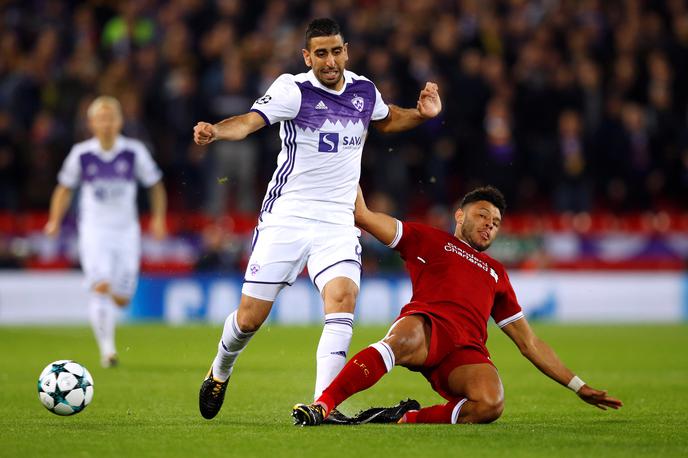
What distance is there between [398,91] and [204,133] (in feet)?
39.0

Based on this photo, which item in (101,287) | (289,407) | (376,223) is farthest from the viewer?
(101,287)

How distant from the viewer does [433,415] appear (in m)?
7.64

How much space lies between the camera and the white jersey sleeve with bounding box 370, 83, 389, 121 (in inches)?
317

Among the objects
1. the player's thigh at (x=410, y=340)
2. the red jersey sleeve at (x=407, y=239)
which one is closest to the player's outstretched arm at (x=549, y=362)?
the player's thigh at (x=410, y=340)

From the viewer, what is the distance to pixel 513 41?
20.8 metres

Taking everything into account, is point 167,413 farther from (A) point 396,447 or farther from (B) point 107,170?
(B) point 107,170

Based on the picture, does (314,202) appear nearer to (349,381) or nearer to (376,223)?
(376,223)

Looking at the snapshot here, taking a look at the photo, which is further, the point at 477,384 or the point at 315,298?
the point at 315,298

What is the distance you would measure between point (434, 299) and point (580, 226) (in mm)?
12117

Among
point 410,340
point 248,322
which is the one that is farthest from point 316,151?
point 410,340

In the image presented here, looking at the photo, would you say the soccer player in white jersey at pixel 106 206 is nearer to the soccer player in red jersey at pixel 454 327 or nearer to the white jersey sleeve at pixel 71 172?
the white jersey sleeve at pixel 71 172

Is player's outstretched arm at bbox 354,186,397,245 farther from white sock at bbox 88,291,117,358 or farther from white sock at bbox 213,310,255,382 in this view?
white sock at bbox 88,291,117,358

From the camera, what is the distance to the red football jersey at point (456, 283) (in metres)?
7.78

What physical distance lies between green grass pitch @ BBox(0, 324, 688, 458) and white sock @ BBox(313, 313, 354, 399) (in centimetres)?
36
